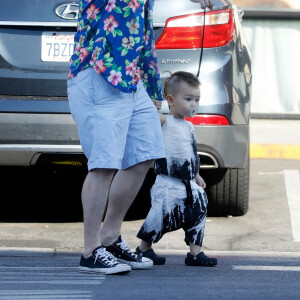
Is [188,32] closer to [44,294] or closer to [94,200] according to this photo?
[94,200]

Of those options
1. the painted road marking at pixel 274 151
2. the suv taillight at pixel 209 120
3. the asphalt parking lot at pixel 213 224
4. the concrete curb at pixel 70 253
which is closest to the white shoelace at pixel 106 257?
the concrete curb at pixel 70 253

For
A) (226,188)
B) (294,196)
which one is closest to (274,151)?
(294,196)

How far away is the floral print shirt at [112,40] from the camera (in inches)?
166

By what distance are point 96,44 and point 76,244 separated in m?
1.70

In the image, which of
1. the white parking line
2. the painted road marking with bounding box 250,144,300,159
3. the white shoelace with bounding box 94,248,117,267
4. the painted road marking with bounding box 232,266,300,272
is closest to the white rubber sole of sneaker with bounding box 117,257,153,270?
the white shoelace with bounding box 94,248,117,267

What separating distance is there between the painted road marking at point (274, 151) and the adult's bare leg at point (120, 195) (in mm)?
5473

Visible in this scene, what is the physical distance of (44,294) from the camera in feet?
12.2

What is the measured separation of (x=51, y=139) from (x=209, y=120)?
36.8 inches

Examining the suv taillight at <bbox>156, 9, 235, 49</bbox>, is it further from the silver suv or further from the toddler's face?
the toddler's face

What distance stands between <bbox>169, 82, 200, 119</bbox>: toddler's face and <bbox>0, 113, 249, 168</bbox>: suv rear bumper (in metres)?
1.05

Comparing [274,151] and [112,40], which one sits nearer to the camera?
[112,40]

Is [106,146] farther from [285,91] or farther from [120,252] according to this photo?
[285,91]

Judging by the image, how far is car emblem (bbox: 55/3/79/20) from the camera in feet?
18.5

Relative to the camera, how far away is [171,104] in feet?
15.4
